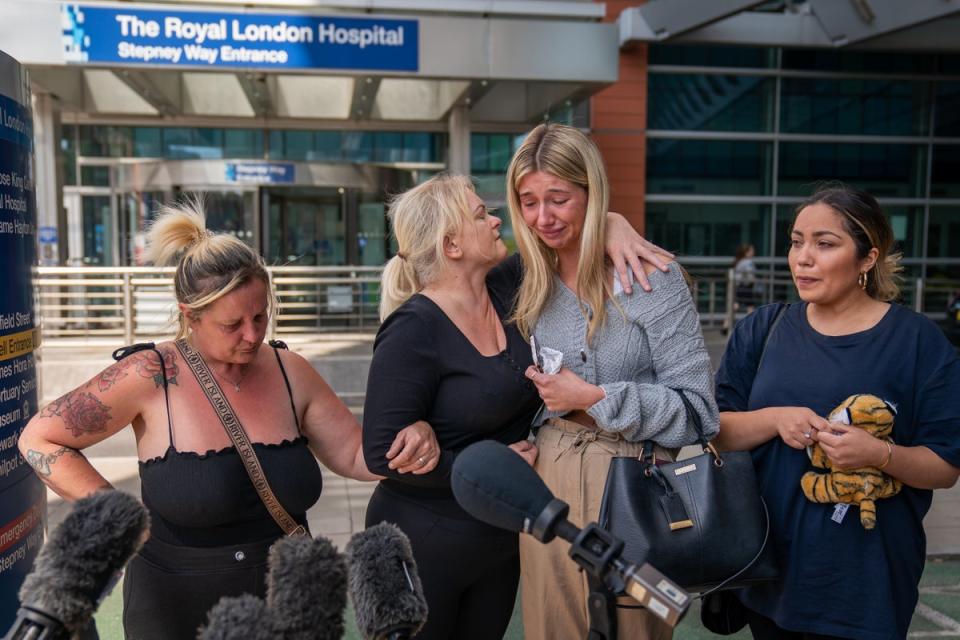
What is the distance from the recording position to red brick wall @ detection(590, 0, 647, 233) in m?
15.0

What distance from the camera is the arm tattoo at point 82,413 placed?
221cm

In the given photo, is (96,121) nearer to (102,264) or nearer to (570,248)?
(102,264)

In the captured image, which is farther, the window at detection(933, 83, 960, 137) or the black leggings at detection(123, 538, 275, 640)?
the window at detection(933, 83, 960, 137)

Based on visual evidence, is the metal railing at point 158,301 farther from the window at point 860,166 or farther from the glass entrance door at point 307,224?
the window at point 860,166

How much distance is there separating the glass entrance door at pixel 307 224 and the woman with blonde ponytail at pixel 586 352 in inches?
446

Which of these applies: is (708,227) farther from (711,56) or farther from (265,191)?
(265,191)

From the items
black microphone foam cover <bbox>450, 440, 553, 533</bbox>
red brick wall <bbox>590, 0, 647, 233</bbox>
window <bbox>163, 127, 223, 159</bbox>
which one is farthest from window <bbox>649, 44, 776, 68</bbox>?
black microphone foam cover <bbox>450, 440, 553, 533</bbox>

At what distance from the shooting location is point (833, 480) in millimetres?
2205

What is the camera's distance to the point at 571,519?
7.34 ft

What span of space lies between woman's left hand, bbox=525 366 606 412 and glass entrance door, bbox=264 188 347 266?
1152 cm

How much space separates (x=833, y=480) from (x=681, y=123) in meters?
14.5

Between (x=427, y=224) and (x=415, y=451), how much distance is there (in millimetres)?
652

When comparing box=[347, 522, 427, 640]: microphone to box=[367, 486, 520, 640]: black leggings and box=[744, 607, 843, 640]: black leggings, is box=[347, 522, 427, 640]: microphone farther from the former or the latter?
box=[744, 607, 843, 640]: black leggings

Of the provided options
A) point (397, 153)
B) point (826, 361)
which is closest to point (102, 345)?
point (397, 153)
